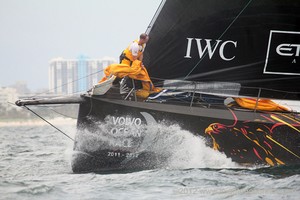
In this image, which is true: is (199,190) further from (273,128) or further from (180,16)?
(180,16)

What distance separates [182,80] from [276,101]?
124 centimetres

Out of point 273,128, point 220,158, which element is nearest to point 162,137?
point 220,158

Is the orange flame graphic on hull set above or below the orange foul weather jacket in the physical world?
below

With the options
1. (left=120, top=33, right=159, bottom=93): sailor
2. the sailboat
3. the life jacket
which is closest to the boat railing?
the sailboat

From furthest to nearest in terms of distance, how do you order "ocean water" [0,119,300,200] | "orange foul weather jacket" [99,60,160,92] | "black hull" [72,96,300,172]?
"orange foul weather jacket" [99,60,160,92]
"black hull" [72,96,300,172]
"ocean water" [0,119,300,200]

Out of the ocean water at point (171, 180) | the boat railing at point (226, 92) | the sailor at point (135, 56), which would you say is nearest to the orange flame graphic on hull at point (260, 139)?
the ocean water at point (171, 180)

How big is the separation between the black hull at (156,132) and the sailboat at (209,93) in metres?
0.01

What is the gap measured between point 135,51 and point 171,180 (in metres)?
1.95

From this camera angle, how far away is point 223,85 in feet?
28.1

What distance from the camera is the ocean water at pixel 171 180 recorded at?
6.40 m

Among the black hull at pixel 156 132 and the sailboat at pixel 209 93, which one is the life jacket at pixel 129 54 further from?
the black hull at pixel 156 132

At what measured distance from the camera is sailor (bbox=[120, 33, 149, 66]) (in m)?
8.38

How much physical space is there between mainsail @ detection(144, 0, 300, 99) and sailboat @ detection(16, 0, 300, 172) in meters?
0.01

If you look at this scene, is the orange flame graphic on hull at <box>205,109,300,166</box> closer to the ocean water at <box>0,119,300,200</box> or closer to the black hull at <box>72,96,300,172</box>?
the black hull at <box>72,96,300,172</box>
